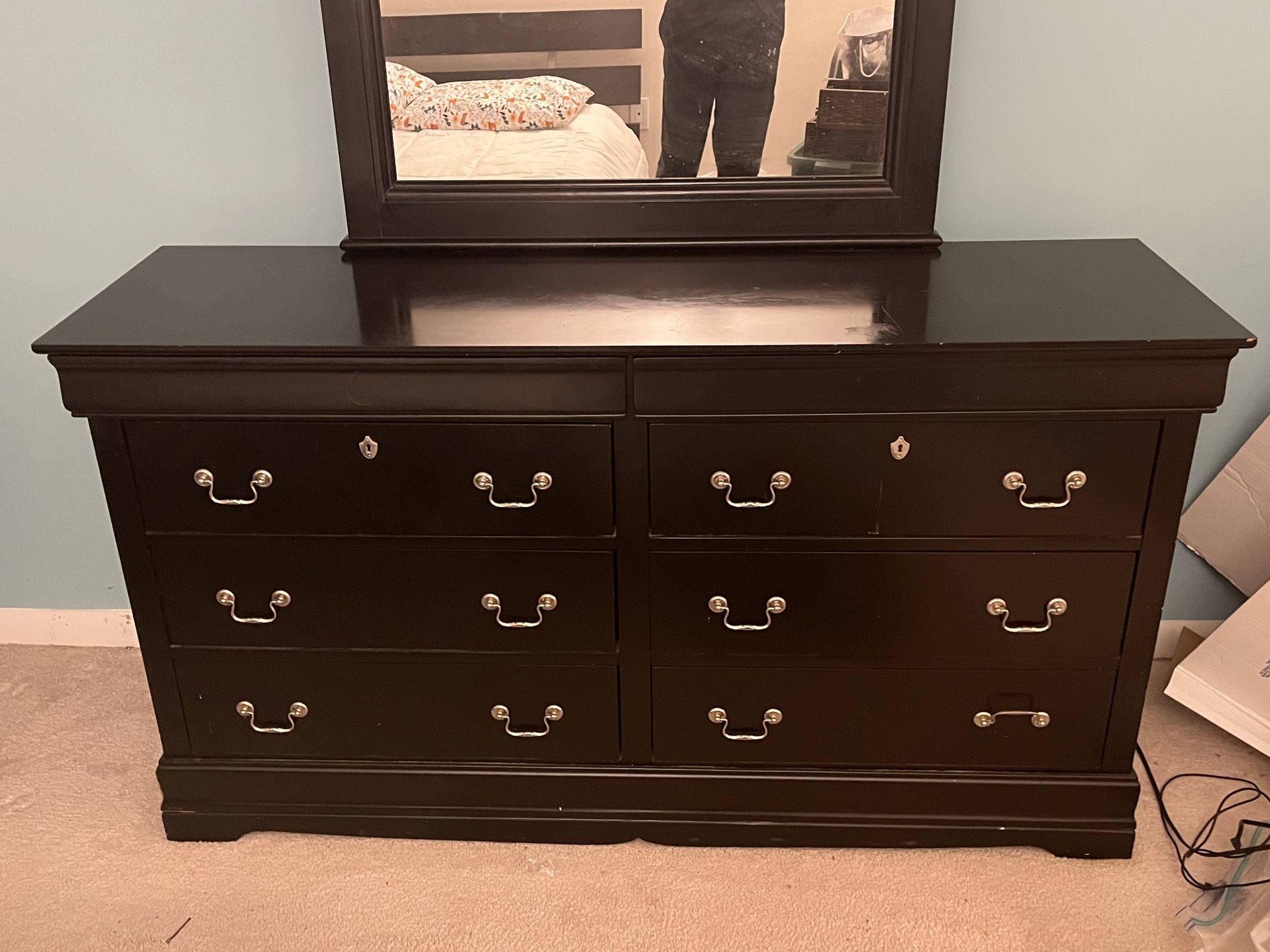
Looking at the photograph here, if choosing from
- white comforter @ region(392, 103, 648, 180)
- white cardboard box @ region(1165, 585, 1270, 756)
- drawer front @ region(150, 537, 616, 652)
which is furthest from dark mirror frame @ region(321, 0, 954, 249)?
white cardboard box @ region(1165, 585, 1270, 756)

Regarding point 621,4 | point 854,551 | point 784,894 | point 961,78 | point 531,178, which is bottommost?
point 784,894

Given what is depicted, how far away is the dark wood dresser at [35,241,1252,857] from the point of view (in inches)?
61.1

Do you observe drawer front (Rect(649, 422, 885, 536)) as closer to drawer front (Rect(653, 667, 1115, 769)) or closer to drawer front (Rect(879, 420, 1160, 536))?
drawer front (Rect(879, 420, 1160, 536))

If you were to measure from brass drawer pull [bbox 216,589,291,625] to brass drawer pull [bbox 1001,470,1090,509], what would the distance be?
1.11m

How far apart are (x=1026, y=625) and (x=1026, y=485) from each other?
0.80 ft

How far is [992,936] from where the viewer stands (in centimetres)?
172

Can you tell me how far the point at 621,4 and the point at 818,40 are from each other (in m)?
0.32

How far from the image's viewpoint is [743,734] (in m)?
1.82

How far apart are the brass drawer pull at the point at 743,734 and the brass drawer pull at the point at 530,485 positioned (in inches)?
18.4

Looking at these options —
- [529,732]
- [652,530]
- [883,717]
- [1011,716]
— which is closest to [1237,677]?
[1011,716]

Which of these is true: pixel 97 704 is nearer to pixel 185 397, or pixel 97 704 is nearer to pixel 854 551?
pixel 185 397

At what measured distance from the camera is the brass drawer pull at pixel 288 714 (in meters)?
1.84

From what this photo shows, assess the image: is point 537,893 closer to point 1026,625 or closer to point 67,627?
point 1026,625

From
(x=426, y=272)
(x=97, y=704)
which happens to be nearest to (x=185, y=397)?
(x=426, y=272)
